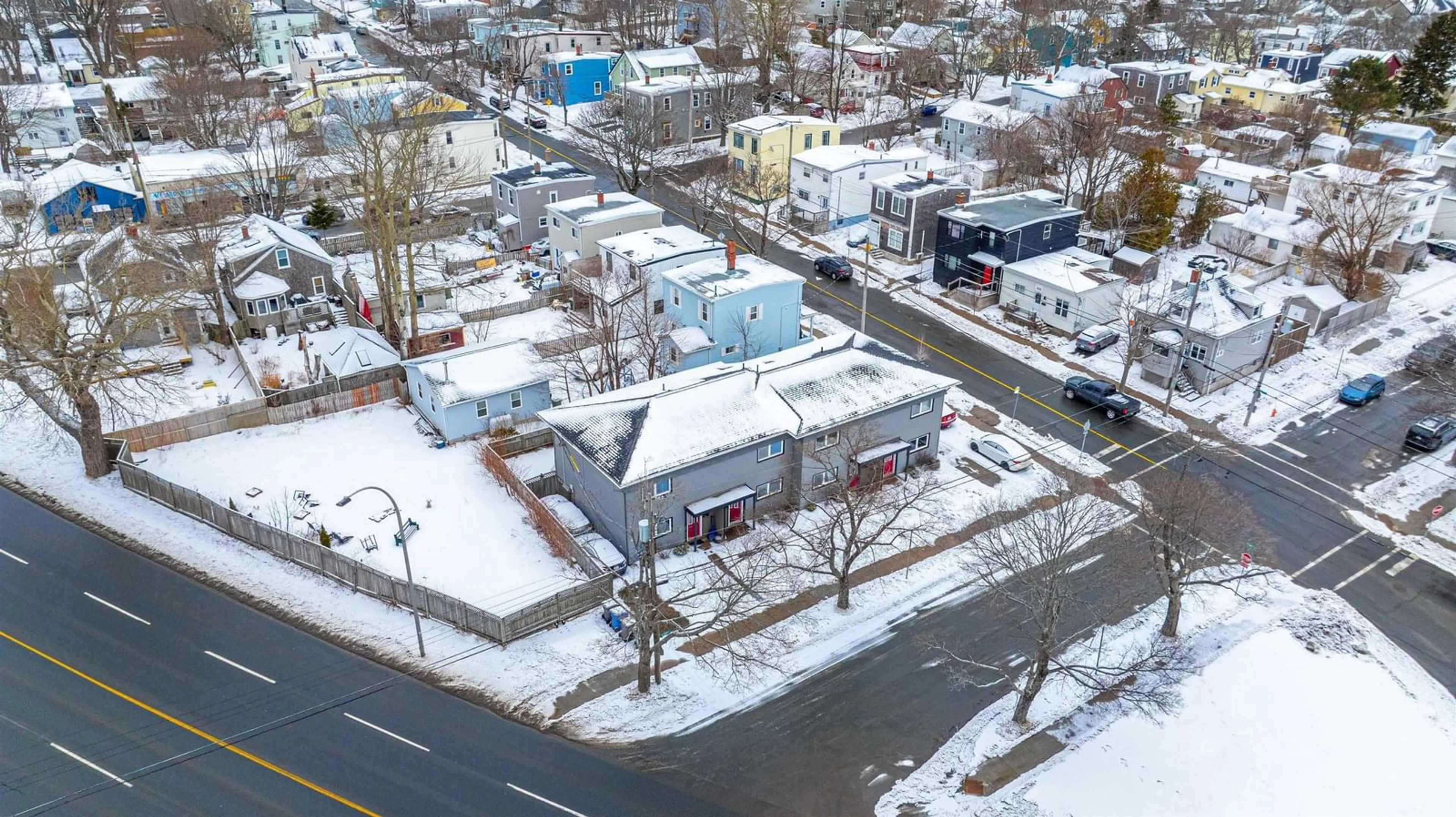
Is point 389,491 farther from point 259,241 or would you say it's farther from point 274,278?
point 259,241

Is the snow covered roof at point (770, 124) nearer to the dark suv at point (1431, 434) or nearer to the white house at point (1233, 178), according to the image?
the white house at point (1233, 178)

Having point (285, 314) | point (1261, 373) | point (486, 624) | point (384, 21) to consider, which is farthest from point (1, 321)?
point (384, 21)

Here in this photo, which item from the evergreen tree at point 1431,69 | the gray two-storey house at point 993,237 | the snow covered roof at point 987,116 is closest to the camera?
the gray two-storey house at point 993,237

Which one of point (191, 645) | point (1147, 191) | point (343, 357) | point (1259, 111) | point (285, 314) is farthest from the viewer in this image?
point (1259, 111)

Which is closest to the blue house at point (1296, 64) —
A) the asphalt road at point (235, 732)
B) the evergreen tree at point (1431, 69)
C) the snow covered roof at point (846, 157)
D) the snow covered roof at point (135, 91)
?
the evergreen tree at point (1431, 69)

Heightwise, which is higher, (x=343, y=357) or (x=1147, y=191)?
(x=1147, y=191)

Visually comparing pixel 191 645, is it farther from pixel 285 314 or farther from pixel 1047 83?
pixel 1047 83
